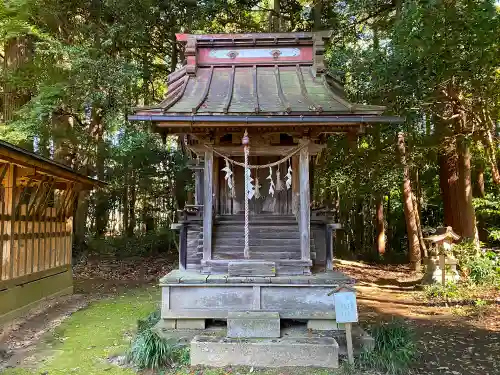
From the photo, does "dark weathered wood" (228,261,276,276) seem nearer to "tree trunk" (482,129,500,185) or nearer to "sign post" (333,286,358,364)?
"sign post" (333,286,358,364)

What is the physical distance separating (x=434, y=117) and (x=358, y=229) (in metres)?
14.4

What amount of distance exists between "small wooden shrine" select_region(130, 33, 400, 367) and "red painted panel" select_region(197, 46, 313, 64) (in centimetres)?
2

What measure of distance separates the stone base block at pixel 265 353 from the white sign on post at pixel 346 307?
1.36 ft

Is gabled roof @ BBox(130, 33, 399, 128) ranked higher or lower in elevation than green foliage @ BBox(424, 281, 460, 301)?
higher

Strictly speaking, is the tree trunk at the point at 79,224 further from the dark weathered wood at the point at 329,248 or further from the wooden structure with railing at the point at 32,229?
the dark weathered wood at the point at 329,248

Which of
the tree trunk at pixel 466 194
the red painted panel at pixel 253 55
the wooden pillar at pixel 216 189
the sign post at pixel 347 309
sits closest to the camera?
the sign post at pixel 347 309

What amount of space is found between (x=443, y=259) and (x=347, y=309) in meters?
7.98

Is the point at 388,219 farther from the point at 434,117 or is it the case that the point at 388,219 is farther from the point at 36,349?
the point at 36,349

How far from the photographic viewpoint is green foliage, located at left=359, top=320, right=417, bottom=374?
5.91m

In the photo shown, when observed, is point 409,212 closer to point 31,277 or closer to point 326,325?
point 326,325

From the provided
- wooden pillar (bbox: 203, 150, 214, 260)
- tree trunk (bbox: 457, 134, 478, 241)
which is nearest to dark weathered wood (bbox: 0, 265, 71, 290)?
wooden pillar (bbox: 203, 150, 214, 260)

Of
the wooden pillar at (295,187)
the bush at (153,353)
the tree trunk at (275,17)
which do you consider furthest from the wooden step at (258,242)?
the tree trunk at (275,17)

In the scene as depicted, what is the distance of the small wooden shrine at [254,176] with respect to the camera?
6715mm

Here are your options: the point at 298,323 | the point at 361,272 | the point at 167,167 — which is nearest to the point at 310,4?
the point at 167,167
